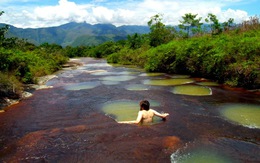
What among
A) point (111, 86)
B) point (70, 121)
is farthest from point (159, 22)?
point (70, 121)

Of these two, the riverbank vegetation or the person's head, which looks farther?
the riverbank vegetation

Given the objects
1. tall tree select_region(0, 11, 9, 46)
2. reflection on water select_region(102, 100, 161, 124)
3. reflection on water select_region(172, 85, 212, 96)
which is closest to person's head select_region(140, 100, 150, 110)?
reflection on water select_region(102, 100, 161, 124)

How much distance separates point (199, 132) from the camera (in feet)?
32.7

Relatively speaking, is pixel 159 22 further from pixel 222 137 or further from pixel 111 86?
pixel 222 137

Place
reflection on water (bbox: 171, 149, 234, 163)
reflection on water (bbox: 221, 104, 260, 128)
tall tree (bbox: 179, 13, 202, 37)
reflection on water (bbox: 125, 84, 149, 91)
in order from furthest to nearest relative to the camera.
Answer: tall tree (bbox: 179, 13, 202, 37), reflection on water (bbox: 125, 84, 149, 91), reflection on water (bbox: 221, 104, 260, 128), reflection on water (bbox: 171, 149, 234, 163)

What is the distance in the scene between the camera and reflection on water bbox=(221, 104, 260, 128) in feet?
35.9

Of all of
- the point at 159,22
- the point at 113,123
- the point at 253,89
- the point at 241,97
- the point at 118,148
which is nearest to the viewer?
the point at 118,148

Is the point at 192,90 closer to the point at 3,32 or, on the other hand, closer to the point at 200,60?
the point at 200,60

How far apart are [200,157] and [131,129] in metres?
2.98

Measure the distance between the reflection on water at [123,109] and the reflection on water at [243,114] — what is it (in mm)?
3223

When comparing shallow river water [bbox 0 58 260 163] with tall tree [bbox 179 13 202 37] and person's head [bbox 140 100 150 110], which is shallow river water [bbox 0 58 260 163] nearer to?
person's head [bbox 140 100 150 110]

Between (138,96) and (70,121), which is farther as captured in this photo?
(138,96)

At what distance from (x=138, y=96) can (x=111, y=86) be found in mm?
4491

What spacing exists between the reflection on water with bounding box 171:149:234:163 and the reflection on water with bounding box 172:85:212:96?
8589 mm
